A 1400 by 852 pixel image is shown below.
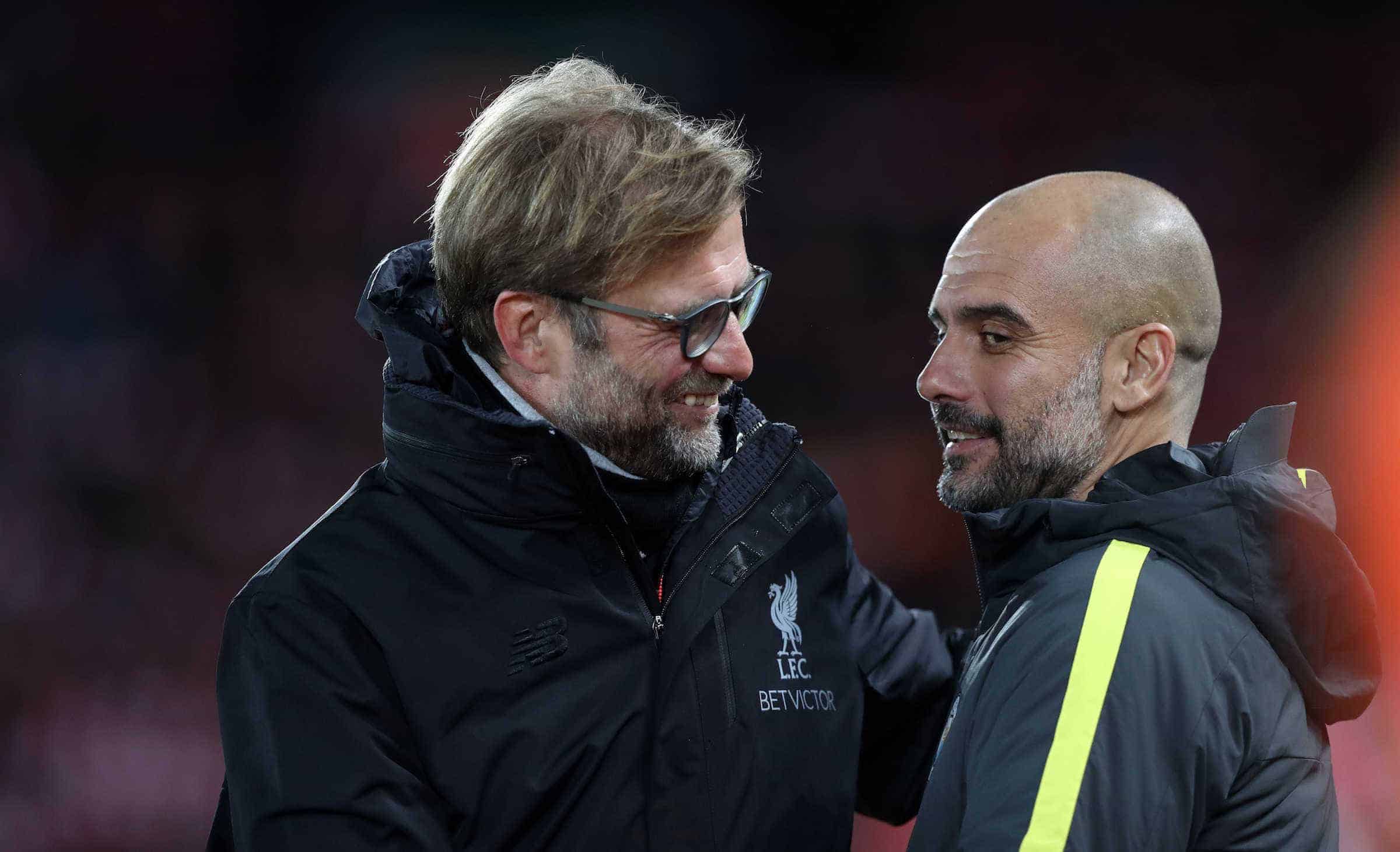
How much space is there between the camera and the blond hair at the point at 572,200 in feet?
7.25

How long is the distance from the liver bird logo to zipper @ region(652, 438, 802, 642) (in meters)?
0.17

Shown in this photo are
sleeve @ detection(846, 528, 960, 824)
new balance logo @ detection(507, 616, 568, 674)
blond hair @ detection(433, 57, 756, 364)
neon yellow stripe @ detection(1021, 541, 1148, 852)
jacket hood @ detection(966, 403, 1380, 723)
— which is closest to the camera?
neon yellow stripe @ detection(1021, 541, 1148, 852)

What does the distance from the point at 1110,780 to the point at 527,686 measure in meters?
0.91

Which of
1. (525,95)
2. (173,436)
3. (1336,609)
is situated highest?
(525,95)

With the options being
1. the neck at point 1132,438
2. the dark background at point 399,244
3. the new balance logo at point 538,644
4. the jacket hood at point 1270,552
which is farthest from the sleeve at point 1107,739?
the dark background at point 399,244

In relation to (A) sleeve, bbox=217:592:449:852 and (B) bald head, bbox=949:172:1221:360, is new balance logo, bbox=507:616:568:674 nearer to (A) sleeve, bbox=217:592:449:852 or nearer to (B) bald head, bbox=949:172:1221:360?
(A) sleeve, bbox=217:592:449:852

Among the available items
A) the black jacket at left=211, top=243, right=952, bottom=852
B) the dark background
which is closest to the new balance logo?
the black jacket at left=211, top=243, right=952, bottom=852

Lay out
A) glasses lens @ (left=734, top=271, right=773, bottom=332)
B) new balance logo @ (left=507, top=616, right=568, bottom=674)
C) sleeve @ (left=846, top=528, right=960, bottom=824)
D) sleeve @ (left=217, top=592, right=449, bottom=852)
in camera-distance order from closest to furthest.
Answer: sleeve @ (left=217, top=592, right=449, bottom=852), new balance logo @ (left=507, top=616, right=568, bottom=674), glasses lens @ (left=734, top=271, right=773, bottom=332), sleeve @ (left=846, top=528, right=960, bottom=824)

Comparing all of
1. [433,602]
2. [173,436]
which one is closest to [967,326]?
[433,602]

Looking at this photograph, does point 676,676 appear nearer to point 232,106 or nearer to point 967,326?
point 967,326

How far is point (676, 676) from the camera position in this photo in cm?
212

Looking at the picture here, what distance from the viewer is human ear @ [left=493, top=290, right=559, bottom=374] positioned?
227 cm

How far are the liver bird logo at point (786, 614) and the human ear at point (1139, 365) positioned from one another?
26.2 inches

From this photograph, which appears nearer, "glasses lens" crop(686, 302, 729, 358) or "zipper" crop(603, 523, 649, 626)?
"zipper" crop(603, 523, 649, 626)
